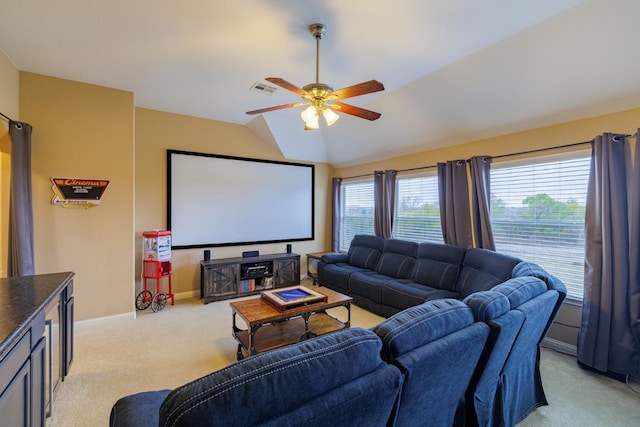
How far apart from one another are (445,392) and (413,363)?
40cm

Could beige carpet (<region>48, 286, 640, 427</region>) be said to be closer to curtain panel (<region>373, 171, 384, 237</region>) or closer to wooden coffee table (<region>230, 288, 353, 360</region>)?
wooden coffee table (<region>230, 288, 353, 360</region>)

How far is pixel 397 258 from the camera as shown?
444 centimetres

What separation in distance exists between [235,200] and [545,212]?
448 centimetres

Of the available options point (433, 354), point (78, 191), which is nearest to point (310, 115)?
point (433, 354)

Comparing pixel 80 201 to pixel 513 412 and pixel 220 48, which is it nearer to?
pixel 220 48

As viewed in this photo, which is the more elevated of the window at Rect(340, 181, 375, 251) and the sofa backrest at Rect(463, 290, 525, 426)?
the window at Rect(340, 181, 375, 251)

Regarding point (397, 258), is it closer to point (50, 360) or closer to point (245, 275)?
point (245, 275)

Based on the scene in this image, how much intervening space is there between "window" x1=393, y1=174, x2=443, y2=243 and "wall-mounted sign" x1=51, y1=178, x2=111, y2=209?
4.34 metres

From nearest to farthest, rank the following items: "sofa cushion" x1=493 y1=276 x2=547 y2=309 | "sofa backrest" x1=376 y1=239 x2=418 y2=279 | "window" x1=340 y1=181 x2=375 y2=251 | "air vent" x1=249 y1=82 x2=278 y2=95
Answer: "sofa cushion" x1=493 y1=276 x2=547 y2=309, "air vent" x1=249 y1=82 x2=278 y2=95, "sofa backrest" x1=376 y1=239 x2=418 y2=279, "window" x1=340 y1=181 x2=375 y2=251

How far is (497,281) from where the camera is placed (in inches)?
121

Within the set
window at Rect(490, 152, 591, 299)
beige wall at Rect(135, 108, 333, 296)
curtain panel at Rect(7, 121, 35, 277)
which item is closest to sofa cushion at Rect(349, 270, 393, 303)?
window at Rect(490, 152, 591, 299)

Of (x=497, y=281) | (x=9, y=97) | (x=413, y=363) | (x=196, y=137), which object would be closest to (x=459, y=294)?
(x=497, y=281)

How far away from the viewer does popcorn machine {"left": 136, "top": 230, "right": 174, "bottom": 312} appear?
4066mm

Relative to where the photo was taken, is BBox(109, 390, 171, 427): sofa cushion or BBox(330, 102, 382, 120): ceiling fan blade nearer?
BBox(109, 390, 171, 427): sofa cushion
